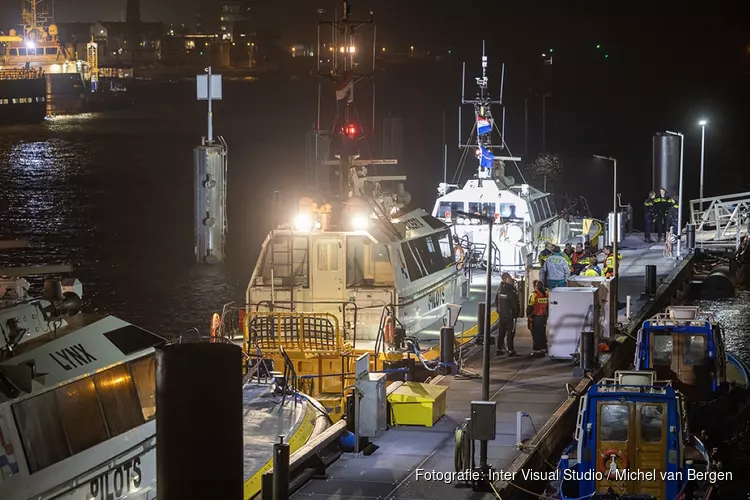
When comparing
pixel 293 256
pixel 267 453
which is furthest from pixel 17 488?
pixel 293 256

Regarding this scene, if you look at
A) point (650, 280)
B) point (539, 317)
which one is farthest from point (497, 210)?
point (539, 317)

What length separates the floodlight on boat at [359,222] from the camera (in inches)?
783

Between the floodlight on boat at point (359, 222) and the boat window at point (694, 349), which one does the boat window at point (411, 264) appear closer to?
the floodlight on boat at point (359, 222)

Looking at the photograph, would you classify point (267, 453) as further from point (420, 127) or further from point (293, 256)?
point (420, 127)

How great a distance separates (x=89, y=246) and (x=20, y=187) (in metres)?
30.2

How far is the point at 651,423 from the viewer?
13.6m

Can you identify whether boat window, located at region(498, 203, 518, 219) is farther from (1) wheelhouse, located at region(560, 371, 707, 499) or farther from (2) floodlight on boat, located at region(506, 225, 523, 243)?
(1) wheelhouse, located at region(560, 371, 707, 499)

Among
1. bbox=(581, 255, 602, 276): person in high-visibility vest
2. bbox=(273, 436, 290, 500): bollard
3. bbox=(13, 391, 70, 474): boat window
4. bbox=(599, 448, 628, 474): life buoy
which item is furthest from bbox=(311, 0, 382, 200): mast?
bbox=(13, 391, 70, 474): boat window

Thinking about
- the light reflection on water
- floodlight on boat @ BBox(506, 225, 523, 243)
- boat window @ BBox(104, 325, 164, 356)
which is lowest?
the light reflection on water

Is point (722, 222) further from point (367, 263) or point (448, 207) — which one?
point (367, 263)

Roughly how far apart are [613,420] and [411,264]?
7.48 meters

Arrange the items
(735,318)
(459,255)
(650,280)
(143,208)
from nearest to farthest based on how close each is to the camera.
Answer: (459,255) < (650,280) < (735,318) < (143,208)

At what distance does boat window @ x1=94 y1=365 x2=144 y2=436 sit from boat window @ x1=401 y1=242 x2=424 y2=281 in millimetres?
8682

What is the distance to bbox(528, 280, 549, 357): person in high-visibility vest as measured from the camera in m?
20.7
